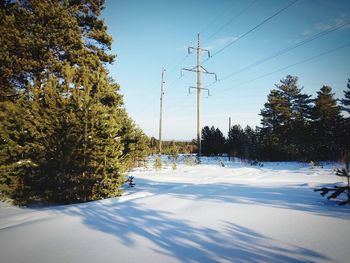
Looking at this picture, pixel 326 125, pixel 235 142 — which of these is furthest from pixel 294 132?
pixel 235 142

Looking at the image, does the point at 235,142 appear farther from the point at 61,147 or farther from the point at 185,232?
the point at 185,232

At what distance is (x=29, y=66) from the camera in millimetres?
11141

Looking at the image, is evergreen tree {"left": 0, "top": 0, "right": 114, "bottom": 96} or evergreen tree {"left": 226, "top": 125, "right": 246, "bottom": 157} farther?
evergreen tree {"left": 226, "top": 125, "right": 246, "bottom": 157}

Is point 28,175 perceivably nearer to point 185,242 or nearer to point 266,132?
point 185,242

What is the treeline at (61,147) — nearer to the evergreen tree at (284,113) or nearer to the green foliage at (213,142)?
the evergreen tree at (284,113)

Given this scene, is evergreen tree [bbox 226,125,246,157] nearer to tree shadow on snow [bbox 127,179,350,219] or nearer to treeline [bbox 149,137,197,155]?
treeline [bbox 149,137,197,155]

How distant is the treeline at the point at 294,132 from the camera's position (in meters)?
24.6

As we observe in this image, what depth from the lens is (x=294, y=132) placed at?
27703 millimetres

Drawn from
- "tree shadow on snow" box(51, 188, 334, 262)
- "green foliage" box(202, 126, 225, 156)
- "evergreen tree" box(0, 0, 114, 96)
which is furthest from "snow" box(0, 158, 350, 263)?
"green foliage" box(202, 126, 225, 156)

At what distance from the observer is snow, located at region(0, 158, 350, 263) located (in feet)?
9.43

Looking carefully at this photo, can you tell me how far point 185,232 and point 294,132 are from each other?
28198 mm

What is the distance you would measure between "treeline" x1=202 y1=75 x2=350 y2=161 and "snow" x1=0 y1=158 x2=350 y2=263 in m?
17.0

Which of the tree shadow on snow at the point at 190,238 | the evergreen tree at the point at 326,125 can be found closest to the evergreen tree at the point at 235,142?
the evergreen tree at the point at 326,125

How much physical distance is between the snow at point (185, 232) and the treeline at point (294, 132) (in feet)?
55.8
